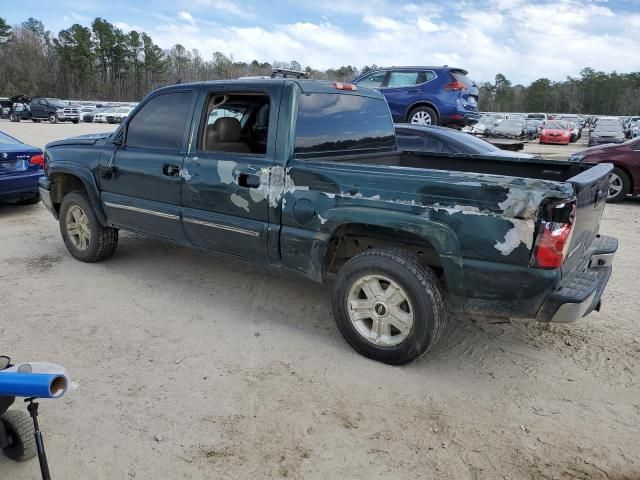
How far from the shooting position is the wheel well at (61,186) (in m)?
5.52

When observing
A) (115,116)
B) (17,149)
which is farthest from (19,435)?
(115,116)

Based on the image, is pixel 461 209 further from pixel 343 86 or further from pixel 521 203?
pixel 343 86

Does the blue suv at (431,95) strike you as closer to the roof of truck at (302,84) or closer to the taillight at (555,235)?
the roof of truck at (302,84)

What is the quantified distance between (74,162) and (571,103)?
105 m

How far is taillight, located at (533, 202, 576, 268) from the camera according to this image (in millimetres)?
2699

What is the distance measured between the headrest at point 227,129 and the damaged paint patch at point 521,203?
246cm

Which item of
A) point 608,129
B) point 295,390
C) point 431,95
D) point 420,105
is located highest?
point 608,129

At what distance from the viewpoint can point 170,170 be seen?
4.33 m

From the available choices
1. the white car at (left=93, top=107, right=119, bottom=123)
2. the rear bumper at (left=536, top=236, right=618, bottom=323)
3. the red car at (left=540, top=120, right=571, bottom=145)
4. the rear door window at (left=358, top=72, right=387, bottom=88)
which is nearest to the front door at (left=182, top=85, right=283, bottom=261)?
the rear bumper at (left=536, top=236, right=618, bottom=323)

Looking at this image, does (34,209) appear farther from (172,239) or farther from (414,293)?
(414,293)

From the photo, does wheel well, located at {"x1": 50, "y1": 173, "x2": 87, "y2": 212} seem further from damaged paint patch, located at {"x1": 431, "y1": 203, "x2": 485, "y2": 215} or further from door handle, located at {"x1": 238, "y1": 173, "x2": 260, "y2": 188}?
damaged paint patch, located at {"x1": 431, "y1": 203, "x2": 485, "y2": 215}

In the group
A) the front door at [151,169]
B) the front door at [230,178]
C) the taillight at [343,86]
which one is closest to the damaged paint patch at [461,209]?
the front door at [230,178]

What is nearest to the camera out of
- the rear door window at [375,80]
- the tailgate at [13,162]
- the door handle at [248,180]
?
the door handle at [248,180]

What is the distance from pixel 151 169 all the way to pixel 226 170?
947 mm
